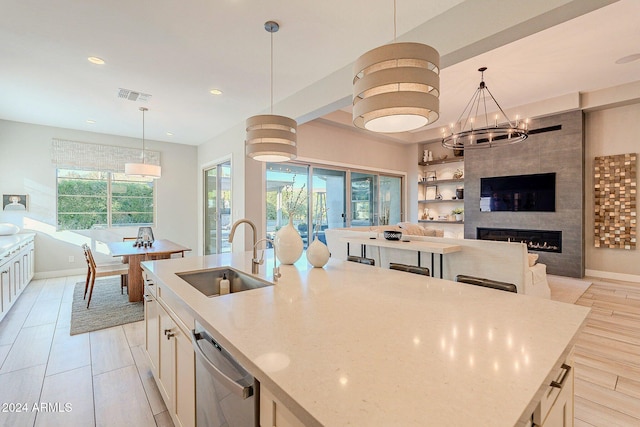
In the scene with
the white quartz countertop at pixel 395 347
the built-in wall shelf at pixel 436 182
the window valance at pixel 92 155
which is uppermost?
the window valance at pixel 92 155

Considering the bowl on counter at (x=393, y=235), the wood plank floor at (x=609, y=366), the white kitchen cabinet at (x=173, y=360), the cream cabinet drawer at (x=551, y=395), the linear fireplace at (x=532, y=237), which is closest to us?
the cream cabinet drawer at (x=551, y=395)

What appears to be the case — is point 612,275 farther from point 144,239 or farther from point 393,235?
point 144,239

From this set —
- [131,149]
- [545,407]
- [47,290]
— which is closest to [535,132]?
[545,407]

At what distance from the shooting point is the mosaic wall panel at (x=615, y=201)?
4.97 meters

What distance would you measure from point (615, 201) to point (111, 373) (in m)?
7.57

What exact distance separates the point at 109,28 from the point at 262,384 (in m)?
3.21

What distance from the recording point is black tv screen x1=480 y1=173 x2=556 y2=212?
18.3 ft

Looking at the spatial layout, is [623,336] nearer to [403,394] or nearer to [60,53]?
[403,394]


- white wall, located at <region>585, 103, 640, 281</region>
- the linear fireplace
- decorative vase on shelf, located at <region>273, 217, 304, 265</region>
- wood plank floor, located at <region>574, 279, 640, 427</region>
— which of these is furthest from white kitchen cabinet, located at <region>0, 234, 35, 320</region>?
white wall, located at <region>585, 103, 640, 281</region>

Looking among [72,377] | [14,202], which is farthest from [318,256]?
[14,202]

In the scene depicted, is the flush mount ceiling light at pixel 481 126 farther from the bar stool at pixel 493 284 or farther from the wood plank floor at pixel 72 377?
the wood plank floor at pixel 72 377

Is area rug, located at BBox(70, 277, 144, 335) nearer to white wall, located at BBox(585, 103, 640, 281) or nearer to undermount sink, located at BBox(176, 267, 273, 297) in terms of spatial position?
undermount sink, located at BBox(176, 267, 273, 297)

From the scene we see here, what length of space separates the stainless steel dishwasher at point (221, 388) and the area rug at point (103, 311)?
2783 millimetres

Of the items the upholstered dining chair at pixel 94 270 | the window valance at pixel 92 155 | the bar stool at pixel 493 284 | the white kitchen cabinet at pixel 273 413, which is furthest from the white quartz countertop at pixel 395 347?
the window valance at pixel 92 155
